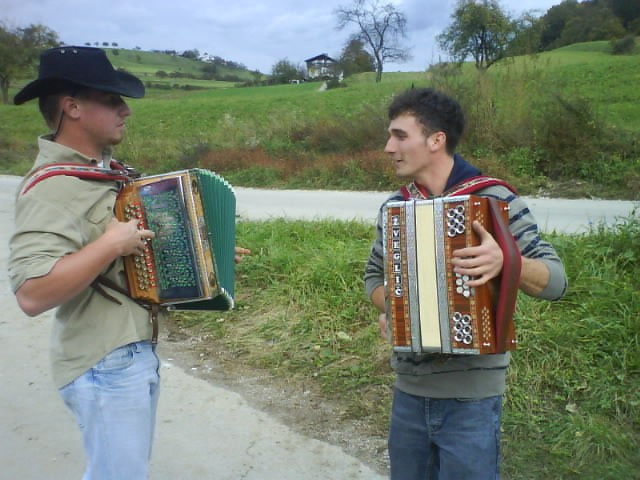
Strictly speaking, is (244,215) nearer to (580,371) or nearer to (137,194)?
(580,371)

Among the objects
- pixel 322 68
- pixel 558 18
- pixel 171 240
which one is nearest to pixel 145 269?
pixel 171 240

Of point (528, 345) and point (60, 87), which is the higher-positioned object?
point (60, 87)

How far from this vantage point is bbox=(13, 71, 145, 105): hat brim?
198 centimetres

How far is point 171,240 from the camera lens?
6.93ft

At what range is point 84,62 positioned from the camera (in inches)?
78.8

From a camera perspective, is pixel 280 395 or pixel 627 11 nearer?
pixel 280 395

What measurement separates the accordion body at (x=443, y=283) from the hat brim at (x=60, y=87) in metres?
1.01

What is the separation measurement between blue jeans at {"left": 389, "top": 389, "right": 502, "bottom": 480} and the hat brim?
59.3 inches

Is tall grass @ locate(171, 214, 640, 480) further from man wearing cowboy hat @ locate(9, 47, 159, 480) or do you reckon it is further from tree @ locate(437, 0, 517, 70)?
tree @ locate(437, 0, 517, 70)

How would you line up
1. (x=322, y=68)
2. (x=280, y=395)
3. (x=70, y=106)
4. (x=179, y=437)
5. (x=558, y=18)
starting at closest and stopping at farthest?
(x=70, y=106)
(x=179, y=437)
(x=280, y=395)
(x=558, y=18)
(x=322, y=68)

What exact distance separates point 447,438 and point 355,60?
50.0 metres

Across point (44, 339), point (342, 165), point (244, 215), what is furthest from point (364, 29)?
point (44, 339)

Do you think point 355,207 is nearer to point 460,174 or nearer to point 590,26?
point 460,174

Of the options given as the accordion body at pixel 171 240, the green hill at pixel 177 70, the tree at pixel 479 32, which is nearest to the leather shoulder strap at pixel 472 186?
the accordion body at pixel 171 240
